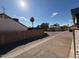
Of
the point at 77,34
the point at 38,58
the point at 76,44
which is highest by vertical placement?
the point at 77,34

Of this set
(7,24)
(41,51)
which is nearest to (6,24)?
(7,24)

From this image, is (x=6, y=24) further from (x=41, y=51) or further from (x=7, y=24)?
(x=41, y=51)

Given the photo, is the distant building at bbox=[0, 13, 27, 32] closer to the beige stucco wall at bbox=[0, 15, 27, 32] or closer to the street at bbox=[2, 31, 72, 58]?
the beige stucco wall at bbox=[0, 15, 27, 32]

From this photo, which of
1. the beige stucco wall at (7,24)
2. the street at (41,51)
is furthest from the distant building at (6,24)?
the street at (41,51)

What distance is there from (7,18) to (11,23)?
1.48m

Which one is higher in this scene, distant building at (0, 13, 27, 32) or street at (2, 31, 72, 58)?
distant building at (0, 13, 27, 32)

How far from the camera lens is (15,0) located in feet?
47.2

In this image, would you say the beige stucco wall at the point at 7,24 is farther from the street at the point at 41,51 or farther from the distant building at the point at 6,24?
the street at the point at 41,51

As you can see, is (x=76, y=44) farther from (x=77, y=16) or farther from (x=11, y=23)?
(x=11, y=23)

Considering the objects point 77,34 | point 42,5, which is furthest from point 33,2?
point 77,34

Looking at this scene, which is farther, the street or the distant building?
the distant building

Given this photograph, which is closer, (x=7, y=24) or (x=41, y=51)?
(x=41, y=51)

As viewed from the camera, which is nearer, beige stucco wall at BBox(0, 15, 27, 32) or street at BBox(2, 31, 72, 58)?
street at BBox(2, 31, 72, 58)

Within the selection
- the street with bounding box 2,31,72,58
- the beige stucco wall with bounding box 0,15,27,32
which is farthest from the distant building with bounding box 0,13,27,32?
the street with bounding box 2,31,72,58
